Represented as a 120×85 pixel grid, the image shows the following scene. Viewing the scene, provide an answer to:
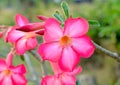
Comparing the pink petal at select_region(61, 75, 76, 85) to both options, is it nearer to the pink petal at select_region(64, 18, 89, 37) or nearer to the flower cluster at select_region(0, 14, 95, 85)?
the flower cluster at select_region(0, 14, 95, 85)

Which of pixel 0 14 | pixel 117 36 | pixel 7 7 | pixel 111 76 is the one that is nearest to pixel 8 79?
pixel 117 36

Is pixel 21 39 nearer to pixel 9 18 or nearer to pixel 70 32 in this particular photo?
pixel 70 32

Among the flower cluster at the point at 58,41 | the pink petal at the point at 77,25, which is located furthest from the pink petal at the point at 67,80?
the pink petal at the point at 77,25

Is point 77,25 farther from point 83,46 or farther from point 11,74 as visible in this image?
point 11,74

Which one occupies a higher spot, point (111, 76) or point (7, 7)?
point (111, 76)

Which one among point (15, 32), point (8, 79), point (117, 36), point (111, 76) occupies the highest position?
point (15, 32)

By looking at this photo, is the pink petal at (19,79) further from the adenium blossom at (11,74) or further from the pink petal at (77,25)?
the pink petal at (77,25)
